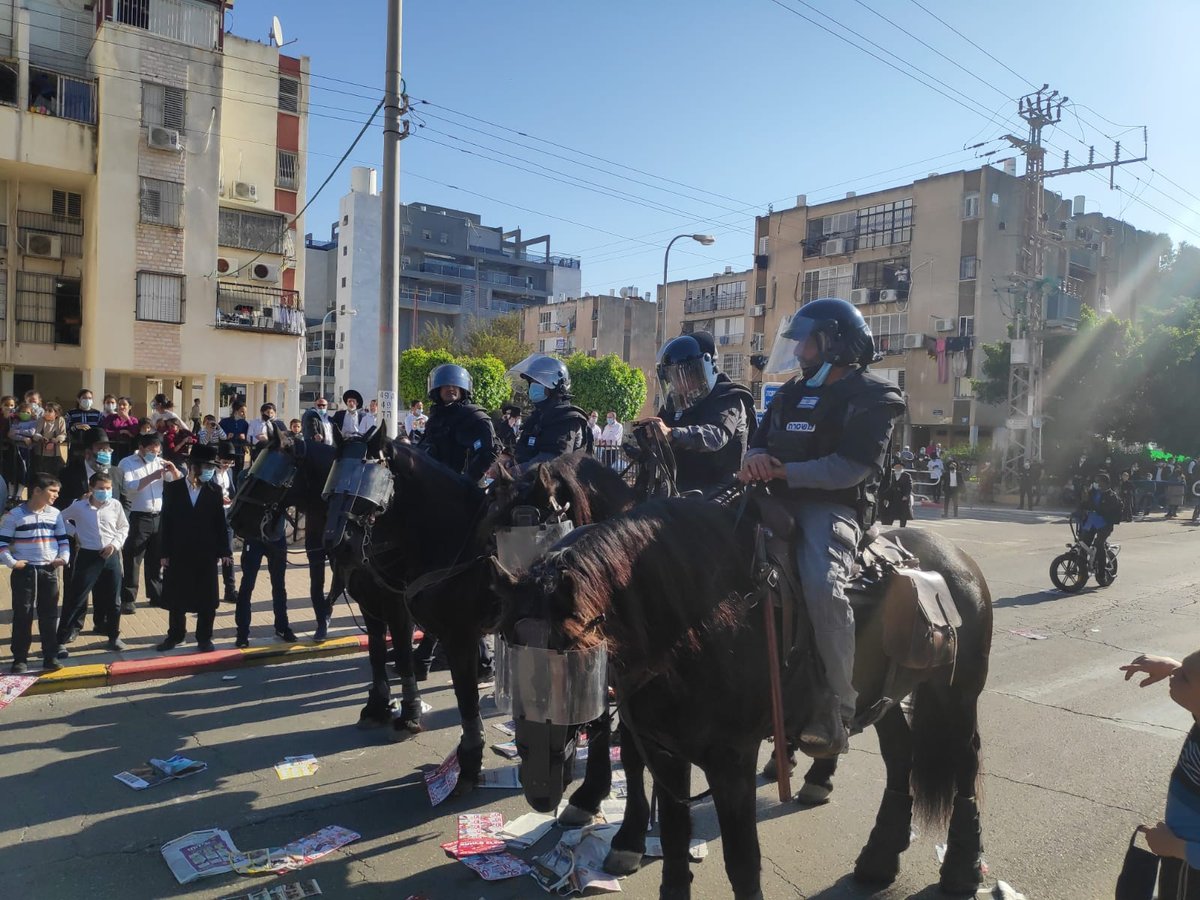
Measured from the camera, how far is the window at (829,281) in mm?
47728

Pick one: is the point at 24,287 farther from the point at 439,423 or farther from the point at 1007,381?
the point at 1007,381

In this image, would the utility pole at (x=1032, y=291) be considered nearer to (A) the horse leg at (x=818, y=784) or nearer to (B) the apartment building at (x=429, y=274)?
(A) the horse leg at (x=818, y=784)

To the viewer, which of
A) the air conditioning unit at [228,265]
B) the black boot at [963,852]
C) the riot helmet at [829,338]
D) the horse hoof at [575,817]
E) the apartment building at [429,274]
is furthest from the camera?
the apartment building at [429,274]

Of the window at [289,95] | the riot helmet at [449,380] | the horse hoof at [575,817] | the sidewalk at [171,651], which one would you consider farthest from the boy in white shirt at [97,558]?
the window at [289,95]

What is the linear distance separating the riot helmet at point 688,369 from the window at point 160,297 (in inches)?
957

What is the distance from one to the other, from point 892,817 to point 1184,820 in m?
1.65

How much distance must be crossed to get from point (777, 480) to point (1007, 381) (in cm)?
3526

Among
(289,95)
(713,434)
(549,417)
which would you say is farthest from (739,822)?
(289,95)

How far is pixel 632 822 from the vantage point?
4.27m

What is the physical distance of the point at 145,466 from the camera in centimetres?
933

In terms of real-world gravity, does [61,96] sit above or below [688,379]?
above

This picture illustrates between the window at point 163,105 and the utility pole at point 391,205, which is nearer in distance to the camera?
the utility pole at point 391,205

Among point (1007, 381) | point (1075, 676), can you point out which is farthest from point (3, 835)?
point (1007, 381)

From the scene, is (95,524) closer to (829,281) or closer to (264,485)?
(264,485)
